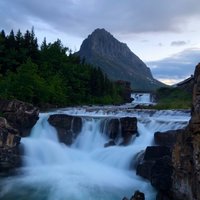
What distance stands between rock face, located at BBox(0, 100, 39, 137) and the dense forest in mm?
12857

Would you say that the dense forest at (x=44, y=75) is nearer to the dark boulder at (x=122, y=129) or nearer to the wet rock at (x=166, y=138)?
the dark boulder at (x=122, y=129)

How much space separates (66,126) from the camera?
120 ft

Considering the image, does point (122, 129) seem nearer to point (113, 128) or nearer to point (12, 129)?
point (113, 128)

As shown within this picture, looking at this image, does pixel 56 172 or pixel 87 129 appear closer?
pixel 56 172

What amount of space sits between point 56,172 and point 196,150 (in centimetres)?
1343

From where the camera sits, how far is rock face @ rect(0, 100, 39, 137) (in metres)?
34.9

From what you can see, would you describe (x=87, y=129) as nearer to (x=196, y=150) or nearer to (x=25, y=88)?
(x=25, y=88)

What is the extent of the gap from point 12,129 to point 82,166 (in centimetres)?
604

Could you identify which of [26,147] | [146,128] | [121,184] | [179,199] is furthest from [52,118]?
[179,199]

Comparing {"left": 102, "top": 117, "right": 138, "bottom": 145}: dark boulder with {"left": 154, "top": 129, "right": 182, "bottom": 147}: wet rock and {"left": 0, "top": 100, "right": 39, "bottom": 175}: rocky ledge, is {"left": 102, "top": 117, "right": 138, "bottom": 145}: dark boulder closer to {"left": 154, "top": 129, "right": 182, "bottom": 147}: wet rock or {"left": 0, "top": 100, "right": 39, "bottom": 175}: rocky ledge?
{"left": 154, "top": 129, "right": 182, "bottom": 147}: wet rock

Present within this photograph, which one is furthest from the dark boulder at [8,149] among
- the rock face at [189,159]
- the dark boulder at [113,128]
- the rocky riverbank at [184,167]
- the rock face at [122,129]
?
the rock face at [189,159]

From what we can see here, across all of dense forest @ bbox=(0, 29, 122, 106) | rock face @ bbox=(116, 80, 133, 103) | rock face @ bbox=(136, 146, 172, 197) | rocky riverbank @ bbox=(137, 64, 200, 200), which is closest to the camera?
rocky riverbank @ bbox=(137, 64, 200, 200)

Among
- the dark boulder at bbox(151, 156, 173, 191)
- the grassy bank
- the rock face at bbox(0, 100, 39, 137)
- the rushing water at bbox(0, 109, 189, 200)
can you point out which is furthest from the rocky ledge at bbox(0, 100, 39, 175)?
the grassy bank

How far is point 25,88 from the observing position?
51.3 meters
